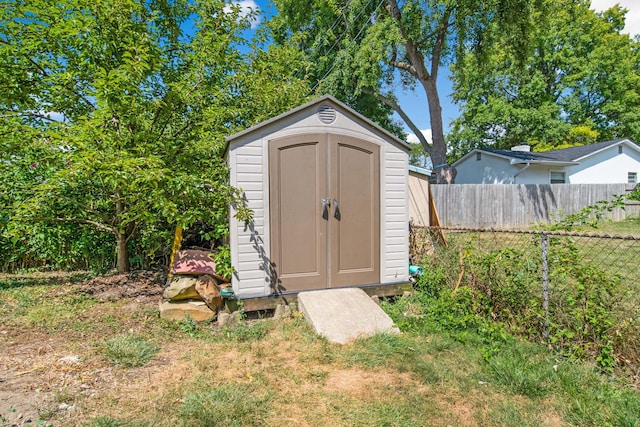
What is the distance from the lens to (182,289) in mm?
4238

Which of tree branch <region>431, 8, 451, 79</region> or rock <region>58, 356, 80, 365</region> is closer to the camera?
rock <region>58, 356, 80, 365</region>

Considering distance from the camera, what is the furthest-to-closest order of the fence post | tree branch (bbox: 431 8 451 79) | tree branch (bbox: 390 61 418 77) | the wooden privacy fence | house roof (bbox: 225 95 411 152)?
1. tree branch (bbox: 390 61 418 77)
2. tree branch (bbox: 431 8 451 79)
3. the wooden privacy fence
4. house roof (bbox: 225 95 411 152)
5. the fence post

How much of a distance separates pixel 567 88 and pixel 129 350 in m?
28.7

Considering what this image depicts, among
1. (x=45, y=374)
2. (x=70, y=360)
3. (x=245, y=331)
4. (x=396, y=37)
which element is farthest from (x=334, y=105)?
(x=396, y=37)

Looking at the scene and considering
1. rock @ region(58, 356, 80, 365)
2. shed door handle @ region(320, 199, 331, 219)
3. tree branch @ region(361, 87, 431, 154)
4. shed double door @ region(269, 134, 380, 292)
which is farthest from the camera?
tree branch @ region(361, 87, 431, 154)

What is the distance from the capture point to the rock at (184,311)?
4211 millimetres

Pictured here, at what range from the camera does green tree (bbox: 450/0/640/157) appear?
72.7 feet

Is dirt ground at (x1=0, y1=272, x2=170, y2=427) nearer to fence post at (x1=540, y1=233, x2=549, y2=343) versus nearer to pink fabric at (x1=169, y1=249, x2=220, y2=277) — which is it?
pink fabric at (x1=169, y1=249, x2=220, y2=277)

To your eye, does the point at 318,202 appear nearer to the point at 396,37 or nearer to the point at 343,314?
the point at 343,314

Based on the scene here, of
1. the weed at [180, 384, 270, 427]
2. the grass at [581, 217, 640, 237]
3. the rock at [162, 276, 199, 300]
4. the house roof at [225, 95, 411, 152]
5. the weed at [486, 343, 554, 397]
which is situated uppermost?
the house roof at [225, 95, 411, 152]

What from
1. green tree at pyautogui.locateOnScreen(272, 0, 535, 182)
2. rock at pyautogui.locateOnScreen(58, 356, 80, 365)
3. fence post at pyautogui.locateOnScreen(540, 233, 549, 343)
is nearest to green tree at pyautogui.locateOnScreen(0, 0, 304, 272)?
rock at pyautogui.locateOnScreen(58, 356, 80, 365)

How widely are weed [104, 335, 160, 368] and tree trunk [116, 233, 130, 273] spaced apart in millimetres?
2656

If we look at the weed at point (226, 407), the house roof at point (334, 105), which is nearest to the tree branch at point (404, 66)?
the house roof at point (334, 105)

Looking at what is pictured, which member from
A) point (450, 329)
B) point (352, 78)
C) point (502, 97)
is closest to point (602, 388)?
point (450, 329)
